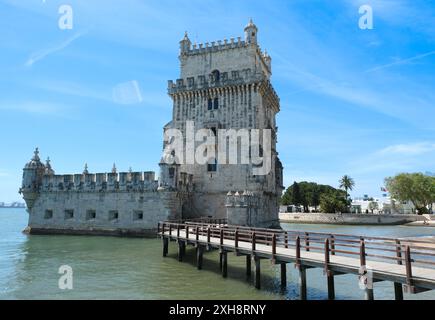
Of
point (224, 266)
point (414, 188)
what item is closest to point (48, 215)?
point (224, 266)

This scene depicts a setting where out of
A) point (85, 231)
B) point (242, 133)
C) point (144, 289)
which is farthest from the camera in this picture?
point (85, 231)

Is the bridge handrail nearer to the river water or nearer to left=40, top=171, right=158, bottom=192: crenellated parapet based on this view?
the river water

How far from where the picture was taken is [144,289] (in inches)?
637

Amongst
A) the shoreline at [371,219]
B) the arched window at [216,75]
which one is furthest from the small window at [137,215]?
the shoreline at [371,219]

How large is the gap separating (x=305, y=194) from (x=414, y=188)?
93.9ft

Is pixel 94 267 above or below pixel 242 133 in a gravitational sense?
below

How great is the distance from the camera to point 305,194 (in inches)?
3969

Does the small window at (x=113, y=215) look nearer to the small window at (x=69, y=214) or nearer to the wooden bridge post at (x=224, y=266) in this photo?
the small window at (x=69, y=214)

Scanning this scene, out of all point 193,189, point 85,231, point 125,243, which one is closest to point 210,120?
point 193,189

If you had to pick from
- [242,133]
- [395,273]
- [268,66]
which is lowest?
[395,273]

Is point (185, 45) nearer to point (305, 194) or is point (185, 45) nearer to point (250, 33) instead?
point (250, 33)
